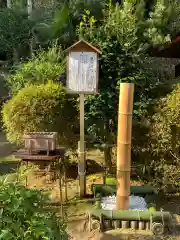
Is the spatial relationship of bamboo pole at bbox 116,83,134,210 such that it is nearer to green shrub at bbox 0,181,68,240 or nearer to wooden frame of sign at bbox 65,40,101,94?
wooden frame of sign at bbox 65,40,101,94

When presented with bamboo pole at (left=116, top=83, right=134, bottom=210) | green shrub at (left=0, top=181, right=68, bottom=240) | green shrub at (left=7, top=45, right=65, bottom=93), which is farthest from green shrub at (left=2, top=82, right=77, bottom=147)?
green shrub at (left=0, top=181, right=68, bottom=240)

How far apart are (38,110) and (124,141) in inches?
83.5

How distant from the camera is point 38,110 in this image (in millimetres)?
6816

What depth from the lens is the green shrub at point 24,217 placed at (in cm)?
209

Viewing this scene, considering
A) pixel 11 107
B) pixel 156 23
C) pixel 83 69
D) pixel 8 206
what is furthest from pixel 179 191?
pixel 8 206

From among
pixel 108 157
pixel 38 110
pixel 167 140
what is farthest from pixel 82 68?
pixel 108 157

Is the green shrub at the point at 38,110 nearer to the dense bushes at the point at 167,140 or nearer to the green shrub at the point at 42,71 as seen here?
the green shrub at the point at 42,71

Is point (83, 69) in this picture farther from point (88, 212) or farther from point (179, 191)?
point (179, 191)

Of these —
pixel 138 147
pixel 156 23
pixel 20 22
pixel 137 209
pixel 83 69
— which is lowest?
pixel 137 209

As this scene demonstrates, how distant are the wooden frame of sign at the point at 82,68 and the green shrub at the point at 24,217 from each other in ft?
12.1

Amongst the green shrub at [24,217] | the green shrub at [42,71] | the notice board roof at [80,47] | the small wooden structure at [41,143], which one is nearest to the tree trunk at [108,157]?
the small wooden structure at [41,143]

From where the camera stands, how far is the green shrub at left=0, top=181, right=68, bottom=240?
209 cm

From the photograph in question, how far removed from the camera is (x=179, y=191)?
675cm

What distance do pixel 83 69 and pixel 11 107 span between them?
1.81 meters
